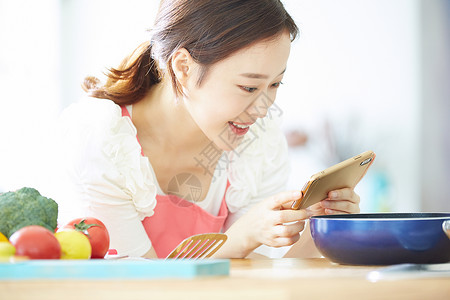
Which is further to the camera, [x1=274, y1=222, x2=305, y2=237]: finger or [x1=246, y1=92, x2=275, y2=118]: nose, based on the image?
[x1=246, y1=92, x2=275, y2=118]: nose

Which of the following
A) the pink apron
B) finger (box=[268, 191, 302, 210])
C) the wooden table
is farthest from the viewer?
the pink apron

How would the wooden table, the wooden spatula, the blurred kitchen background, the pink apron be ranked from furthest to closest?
the blurred kitchen background
the pink apron
the wooden spatula
the wooden table

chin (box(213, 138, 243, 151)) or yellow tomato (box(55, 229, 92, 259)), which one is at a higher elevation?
chin (box(213, 138, 243, 151))

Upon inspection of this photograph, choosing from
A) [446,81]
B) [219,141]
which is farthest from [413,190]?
[219,141]

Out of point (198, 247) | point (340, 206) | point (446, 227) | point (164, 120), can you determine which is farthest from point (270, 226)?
point (164, 120)

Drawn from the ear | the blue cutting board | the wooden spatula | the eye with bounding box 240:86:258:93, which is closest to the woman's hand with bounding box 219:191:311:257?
the wooden spatula

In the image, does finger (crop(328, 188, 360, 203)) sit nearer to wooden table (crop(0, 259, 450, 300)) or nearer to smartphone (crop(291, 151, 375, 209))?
smartphone (crop(291, 151, 375, 209))

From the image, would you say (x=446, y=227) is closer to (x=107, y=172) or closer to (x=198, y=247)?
(x=198, y=247)

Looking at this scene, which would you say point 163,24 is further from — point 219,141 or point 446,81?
point 446,81

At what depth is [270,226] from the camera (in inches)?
51.5

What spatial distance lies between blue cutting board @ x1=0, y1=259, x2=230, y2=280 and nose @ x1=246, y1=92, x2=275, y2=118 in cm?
91

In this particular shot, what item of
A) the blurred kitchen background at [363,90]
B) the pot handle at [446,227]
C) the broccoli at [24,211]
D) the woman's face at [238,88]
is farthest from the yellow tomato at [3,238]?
the blurred kitchen background at [363,90]

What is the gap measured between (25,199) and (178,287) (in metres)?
0.46

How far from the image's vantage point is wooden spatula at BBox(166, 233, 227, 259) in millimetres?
1036
